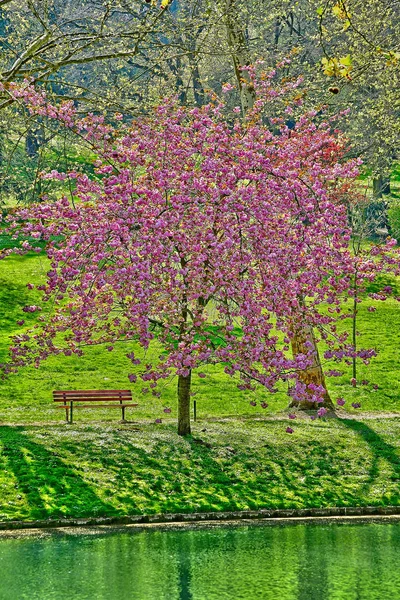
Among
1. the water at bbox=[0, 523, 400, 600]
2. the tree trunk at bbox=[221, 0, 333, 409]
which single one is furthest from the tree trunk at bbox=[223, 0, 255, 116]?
the water at bbox=[0, 523, 400, 600]

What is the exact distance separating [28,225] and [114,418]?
387 inches

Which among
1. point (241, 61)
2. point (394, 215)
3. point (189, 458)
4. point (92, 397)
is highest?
point (241, 61)

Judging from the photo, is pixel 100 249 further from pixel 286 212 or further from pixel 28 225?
pixel 286 212

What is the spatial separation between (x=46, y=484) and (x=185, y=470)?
3.21m

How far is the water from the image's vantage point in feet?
45.4

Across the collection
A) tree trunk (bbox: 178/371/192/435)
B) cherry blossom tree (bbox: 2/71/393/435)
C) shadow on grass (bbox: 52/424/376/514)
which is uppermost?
cherry blossom tree (bbox: 2/71/393/435)

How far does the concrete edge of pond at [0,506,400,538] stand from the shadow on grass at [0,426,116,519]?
30 centimetres

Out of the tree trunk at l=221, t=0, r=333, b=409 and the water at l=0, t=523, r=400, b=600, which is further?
the tree trunk at l=221, t=0, r=333, b=409

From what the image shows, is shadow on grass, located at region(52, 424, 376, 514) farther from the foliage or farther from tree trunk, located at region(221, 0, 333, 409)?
the foliage

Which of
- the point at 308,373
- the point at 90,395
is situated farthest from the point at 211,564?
the point at 308,373

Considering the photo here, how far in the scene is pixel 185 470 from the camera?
20.7 m

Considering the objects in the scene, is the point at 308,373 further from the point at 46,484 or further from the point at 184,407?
the point at 46,484

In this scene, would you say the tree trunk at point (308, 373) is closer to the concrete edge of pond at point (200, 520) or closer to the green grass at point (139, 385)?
the green grass at point (139, 385)

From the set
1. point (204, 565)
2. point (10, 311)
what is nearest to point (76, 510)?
point (204, 565)
